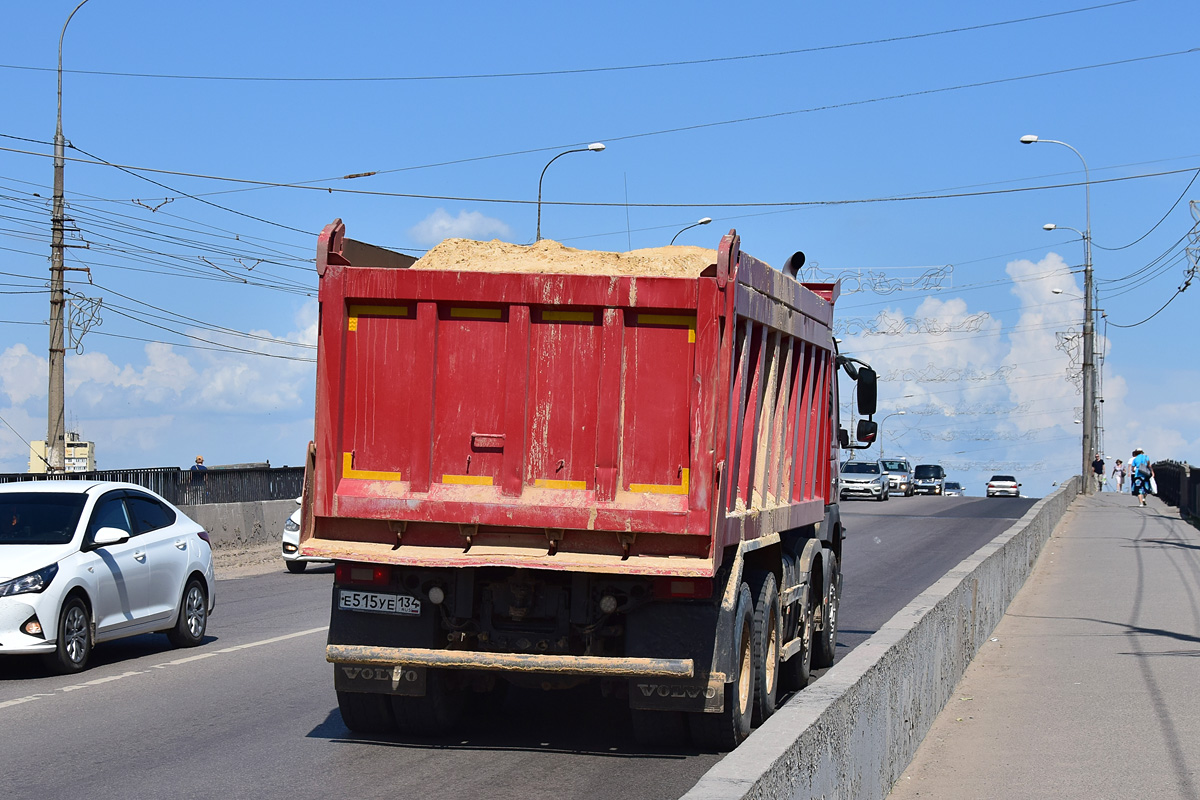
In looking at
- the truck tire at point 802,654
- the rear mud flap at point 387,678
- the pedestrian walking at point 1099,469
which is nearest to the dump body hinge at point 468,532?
the rear mud flap at point 387,678

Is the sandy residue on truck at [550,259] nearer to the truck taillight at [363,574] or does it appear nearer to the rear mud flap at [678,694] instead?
the truck taillight at [363,574]

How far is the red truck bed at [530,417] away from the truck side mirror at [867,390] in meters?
4.93

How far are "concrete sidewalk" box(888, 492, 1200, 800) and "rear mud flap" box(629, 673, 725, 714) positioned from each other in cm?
107

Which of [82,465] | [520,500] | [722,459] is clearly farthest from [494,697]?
[82,465]

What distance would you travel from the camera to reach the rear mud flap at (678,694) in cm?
771

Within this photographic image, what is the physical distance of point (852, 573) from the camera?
74.4 feet

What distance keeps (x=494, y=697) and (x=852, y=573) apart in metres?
14.0

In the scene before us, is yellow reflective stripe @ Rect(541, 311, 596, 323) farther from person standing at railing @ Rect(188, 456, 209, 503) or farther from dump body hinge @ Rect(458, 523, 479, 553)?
person standing at railing @ Rect(188, 456, 209, 503)

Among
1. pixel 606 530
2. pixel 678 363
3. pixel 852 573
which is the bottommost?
pixel 852 573

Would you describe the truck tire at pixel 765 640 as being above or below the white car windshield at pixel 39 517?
below

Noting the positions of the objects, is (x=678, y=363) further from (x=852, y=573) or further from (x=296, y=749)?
(x=852, y=573)

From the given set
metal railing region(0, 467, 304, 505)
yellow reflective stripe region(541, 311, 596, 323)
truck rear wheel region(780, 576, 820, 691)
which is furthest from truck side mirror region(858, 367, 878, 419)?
metal railing region(0, 467, 304, 505)

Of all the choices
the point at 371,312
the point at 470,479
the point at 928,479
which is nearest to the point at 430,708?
the point at 470,479

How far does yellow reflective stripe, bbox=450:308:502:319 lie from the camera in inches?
311
